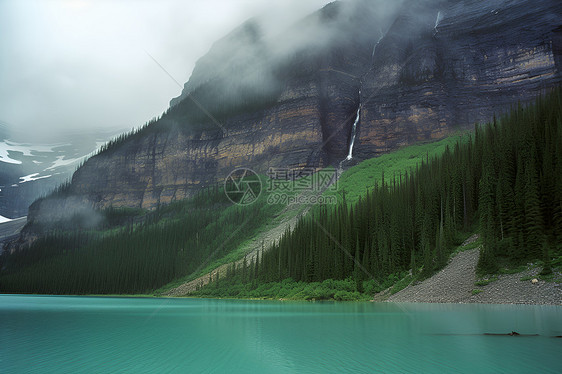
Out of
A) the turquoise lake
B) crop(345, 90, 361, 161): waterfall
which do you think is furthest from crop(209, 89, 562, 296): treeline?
crop(345, 90, 361, 161): waterfall

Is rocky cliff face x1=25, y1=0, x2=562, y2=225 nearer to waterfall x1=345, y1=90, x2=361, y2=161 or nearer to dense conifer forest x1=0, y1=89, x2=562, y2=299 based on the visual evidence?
waterfall x1=345, y1=90, x2=361, y2=161

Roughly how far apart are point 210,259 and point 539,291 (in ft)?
325

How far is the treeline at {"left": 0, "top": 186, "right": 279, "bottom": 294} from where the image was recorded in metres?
128

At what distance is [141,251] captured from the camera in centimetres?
14400

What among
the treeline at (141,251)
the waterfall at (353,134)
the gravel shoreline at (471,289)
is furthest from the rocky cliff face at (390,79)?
the gravel shoreline at (471,289)

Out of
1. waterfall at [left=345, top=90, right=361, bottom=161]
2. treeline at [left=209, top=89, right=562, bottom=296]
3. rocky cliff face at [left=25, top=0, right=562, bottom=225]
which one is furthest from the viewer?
waterfall at [left=345, top=90, right=361, bottom=161]

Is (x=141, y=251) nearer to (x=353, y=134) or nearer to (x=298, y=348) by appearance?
(x=353, y=134)

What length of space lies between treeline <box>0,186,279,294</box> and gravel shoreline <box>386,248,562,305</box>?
80.3 m

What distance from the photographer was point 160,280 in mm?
126500

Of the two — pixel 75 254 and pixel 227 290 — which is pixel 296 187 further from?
pixel 75 254

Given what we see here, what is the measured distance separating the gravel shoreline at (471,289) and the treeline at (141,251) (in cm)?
8035

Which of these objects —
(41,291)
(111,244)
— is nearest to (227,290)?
(111,244)

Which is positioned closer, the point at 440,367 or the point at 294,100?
the point at 440,367

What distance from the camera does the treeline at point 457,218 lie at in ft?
139
